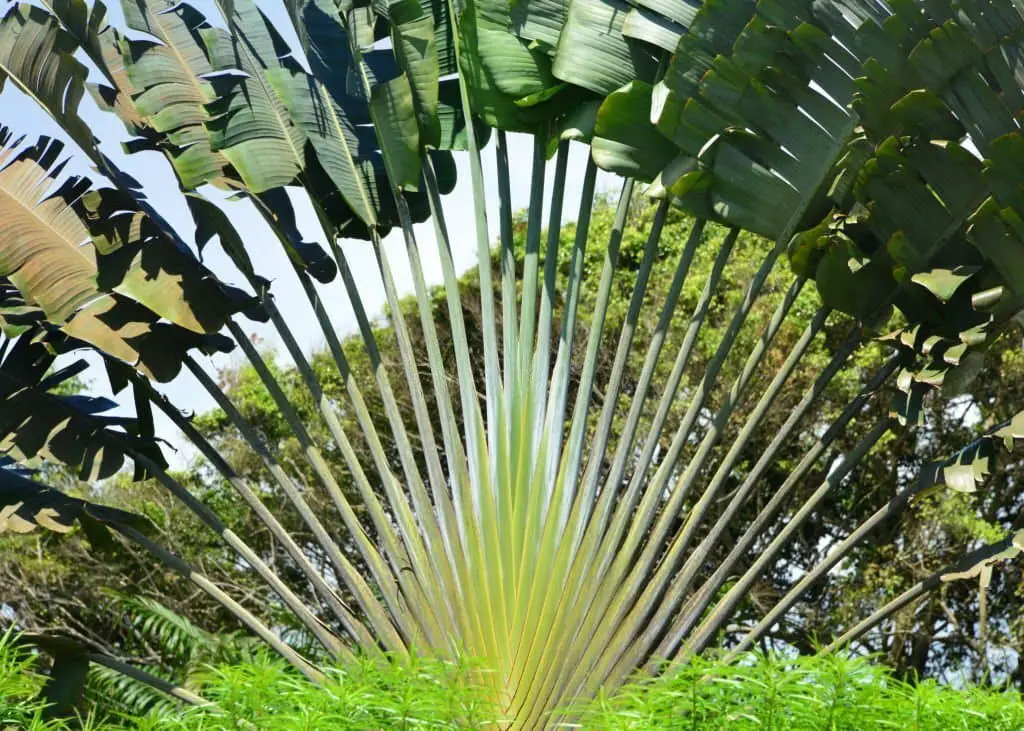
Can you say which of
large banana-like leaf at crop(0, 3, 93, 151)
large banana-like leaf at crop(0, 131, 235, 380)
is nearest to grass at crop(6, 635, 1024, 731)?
large banana-like leaf at crop(0, 131, 235, 380)

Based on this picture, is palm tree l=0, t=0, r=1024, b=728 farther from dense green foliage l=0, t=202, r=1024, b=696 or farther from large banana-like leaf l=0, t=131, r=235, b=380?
dense green foliage l=0, t=202, r=1024, b=696

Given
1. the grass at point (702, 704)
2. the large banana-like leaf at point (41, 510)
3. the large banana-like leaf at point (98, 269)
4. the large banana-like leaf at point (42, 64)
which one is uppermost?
the large banana-like leaf at point (42, 64)

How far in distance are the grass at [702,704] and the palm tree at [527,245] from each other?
0.97 m

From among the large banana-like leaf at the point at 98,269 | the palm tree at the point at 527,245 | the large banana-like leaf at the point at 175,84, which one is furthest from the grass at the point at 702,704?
the large banana-like leaf at the point at 175,84

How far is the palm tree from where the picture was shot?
14.1 ft

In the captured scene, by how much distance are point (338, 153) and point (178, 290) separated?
98 centimetres

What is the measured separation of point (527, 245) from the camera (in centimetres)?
502

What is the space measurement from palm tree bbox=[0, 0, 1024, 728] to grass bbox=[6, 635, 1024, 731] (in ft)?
3.17

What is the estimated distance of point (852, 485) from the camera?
11836mm

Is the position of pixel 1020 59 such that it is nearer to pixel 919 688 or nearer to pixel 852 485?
pixel 919 688

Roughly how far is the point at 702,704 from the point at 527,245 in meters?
2.79

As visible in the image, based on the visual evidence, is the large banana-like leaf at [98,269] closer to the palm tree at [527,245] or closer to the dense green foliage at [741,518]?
the palm tree at [527,245]

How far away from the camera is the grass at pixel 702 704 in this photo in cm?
253

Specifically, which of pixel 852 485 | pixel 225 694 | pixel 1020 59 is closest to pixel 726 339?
pixel 1020 59
